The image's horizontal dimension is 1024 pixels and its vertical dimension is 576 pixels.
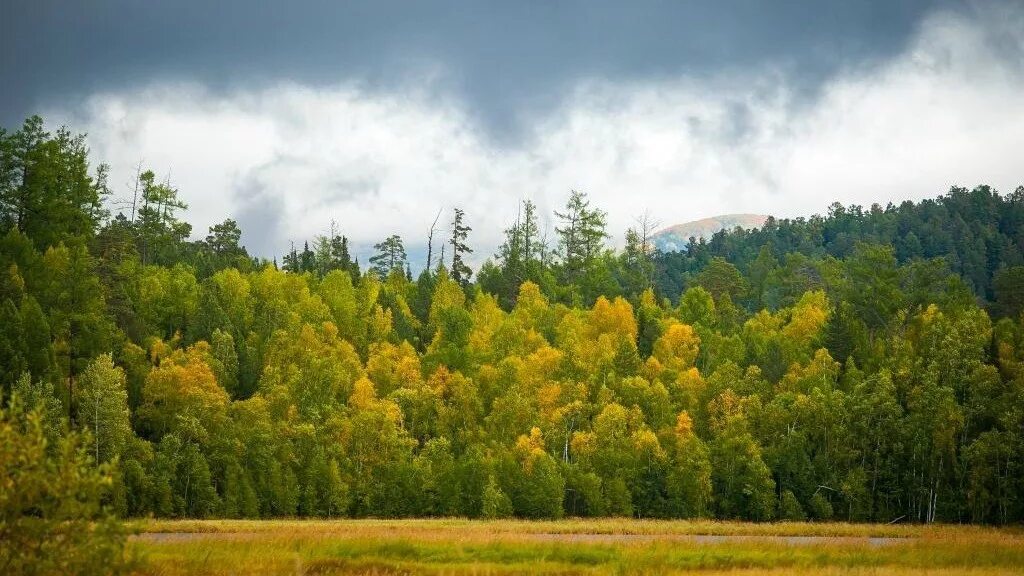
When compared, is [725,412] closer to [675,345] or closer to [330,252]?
[675,345]

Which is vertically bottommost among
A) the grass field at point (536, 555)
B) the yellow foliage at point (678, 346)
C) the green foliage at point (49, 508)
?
the grass field at point (536, 555)

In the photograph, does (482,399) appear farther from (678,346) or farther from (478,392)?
(678,346)

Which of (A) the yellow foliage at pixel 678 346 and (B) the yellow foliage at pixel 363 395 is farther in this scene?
(A) the yellow foliage at pixel 678 346

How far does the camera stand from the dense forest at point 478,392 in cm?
8950

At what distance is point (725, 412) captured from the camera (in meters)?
105

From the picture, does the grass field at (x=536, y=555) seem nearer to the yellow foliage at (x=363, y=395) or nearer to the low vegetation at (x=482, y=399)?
the low vegetation at (x=482, y=399)

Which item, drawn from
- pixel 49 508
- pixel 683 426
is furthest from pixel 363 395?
pixel 49 508

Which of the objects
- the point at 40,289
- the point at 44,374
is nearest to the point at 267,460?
the point at 44,374

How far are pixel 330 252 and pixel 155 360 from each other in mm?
76437

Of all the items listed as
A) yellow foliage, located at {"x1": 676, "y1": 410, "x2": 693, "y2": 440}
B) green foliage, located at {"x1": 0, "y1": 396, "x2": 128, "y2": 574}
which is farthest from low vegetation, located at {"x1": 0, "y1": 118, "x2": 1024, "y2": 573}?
green foliage, located at {"x1": 0, "y1": 396, "x2": 128, "y2": 574}

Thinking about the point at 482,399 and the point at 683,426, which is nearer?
the point at 683,426

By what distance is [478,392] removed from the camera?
11444cm

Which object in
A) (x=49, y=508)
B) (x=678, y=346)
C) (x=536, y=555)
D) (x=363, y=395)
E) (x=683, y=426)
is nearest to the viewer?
(x=49, y=508)

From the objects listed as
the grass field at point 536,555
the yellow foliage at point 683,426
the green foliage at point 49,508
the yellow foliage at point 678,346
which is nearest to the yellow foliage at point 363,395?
the yellow foliage at point 683,426
